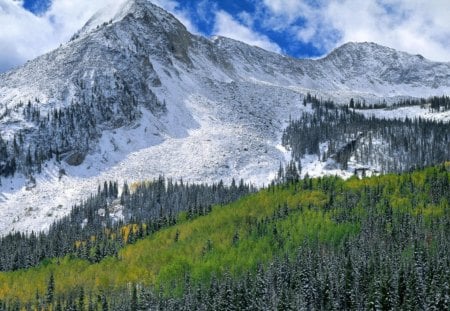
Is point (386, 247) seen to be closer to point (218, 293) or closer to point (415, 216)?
point (415, 216)

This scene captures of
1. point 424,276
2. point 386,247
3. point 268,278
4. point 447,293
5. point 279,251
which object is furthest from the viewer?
point 279,251

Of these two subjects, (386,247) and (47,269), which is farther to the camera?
(47,269)

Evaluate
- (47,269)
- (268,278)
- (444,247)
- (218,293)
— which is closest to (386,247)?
(444,247)

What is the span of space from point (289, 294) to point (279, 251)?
45093 millimetres

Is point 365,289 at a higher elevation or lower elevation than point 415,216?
lower

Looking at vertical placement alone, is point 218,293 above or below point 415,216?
below

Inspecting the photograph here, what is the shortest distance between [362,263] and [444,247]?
26222mm

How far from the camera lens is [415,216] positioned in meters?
200

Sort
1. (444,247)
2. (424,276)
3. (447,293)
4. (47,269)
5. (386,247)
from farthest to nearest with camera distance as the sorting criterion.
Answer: (47,269) → (386,247) → (444,247) → (424,276) → (447,293)

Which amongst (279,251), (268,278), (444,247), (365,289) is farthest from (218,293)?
(444,247)

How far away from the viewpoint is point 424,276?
13775cm

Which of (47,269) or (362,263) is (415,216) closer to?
(362,263)

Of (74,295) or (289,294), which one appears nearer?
(289,294)

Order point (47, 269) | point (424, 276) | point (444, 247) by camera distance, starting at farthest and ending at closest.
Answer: point (47, 269) → point (444, 247) → point (424, 276)
